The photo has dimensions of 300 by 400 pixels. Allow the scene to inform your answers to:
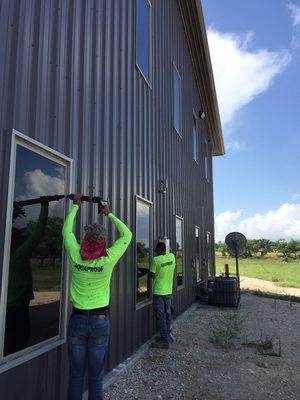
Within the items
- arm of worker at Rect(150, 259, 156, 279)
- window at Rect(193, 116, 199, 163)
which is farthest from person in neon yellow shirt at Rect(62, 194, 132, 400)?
window at Rect(193, 116, 199, 163)

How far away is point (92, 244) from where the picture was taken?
345 cm

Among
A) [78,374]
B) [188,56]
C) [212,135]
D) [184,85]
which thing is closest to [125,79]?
[78,374]

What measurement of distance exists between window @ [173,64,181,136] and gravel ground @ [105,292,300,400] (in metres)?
5.13

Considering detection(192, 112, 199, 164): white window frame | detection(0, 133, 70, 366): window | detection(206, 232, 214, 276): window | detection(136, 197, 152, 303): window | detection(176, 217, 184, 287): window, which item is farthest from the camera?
detection(206, 232, 214, 276): window

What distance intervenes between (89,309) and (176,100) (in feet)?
26.4

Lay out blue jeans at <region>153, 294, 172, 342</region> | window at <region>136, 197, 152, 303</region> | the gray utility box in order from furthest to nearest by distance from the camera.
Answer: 1. the gray utility box
2. blue jeans at <region>153, 294, 172, 342</region>
3. window at <region>136, 197, 152, 303</region>

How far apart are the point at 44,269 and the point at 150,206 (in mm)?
3827

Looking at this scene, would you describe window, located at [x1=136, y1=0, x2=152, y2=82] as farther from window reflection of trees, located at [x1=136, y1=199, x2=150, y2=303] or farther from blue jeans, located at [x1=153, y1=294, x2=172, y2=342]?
blue jeans, located at [x1=153, y1=294, x2=172, y2=342]

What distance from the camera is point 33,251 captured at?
11.5 feet

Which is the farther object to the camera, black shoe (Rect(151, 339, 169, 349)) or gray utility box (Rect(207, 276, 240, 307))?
gray utility box (Rect(207, 276, 240, 307))

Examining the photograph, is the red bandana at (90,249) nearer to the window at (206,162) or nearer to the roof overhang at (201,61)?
the roof overhang at (201,61)

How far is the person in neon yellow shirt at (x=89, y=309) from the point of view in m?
3.38

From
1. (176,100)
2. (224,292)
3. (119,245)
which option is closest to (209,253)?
(224,292)

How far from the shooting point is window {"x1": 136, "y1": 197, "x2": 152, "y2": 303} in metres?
6.54
